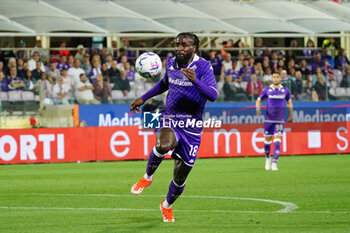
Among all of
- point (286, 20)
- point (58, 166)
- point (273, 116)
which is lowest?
point (58, 166)

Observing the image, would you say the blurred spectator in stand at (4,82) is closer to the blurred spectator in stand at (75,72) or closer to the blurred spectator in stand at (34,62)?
the blurred spectator in stand at (34,62)

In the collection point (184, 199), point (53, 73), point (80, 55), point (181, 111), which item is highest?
point (80, 55)

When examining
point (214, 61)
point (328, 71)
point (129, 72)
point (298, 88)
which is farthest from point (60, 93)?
point (328, 71)

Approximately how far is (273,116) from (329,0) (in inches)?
801

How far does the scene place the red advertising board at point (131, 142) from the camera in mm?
24094

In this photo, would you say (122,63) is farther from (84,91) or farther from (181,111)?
(181,111)

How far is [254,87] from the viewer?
27625mm

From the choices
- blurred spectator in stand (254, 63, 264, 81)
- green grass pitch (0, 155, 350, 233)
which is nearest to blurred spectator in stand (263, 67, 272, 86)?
blurred spectator in stand (254, 63, 264, 81)

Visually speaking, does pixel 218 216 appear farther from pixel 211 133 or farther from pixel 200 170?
pixel 211 133

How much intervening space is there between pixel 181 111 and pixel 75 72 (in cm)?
1651

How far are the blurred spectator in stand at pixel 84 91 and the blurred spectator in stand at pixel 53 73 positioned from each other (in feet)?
2.41

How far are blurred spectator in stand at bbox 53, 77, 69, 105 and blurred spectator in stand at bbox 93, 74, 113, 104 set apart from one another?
3.71 feet

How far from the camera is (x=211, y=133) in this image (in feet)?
85.5

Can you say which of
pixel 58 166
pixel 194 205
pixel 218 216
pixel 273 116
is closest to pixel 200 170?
pixel 273 116
